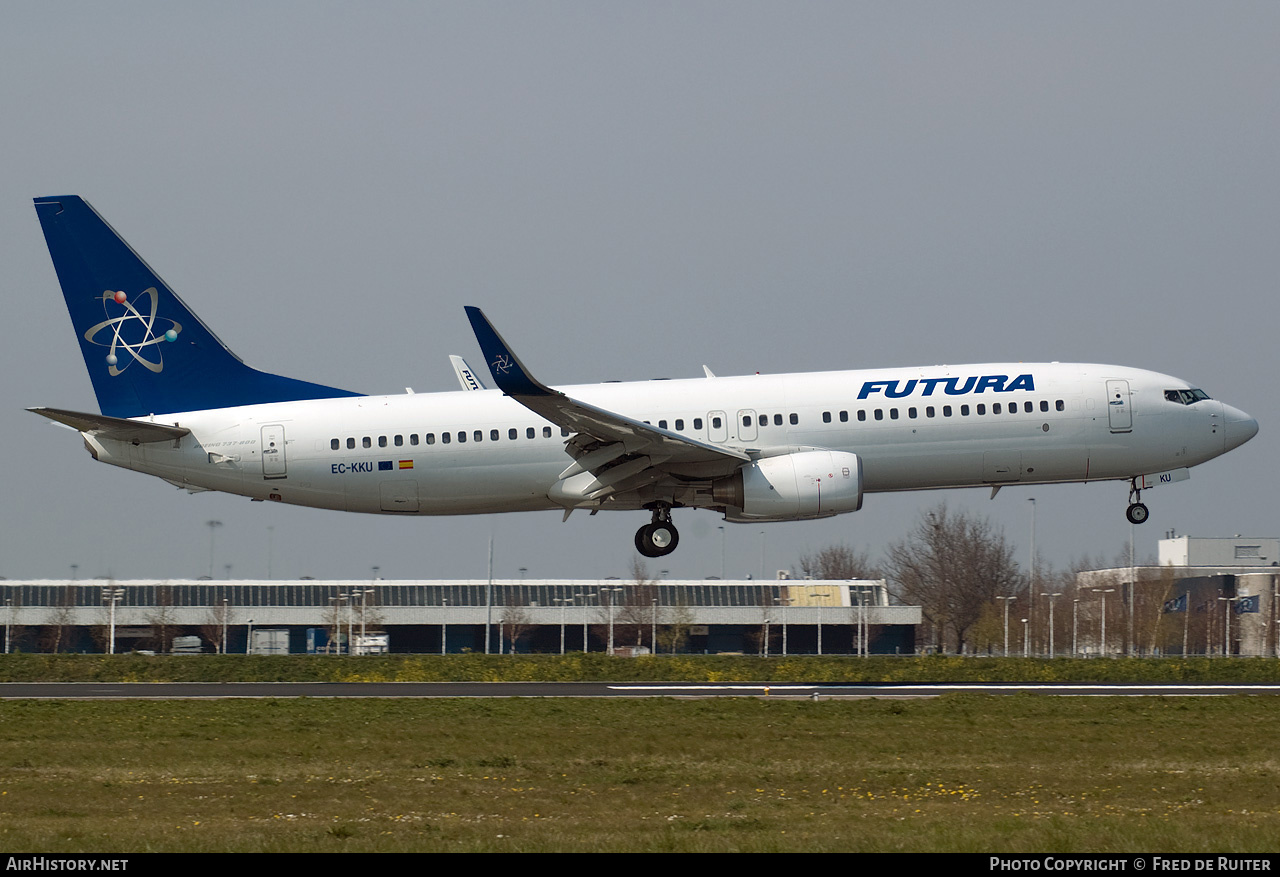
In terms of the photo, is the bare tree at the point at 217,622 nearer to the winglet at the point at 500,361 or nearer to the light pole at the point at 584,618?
the light pole at the point at 584,618

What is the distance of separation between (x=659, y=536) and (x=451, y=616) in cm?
6440

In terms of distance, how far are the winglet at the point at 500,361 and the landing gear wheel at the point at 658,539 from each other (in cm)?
622

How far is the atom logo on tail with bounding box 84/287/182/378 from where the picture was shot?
1483 inches

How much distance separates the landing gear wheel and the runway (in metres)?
3.45

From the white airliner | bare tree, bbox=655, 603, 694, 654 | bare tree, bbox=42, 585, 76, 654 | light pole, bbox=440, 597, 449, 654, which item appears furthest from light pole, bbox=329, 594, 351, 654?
the white airliner

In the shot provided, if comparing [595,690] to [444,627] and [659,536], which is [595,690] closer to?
[659,536]

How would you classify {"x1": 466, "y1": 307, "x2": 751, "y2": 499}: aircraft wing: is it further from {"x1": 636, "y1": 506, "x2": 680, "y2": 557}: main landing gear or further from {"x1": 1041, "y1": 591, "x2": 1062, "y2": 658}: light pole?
{"x1": 1041, "y1": 591, "x2": 1062, "y2": 658}: light pole

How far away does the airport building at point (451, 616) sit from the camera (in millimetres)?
95000

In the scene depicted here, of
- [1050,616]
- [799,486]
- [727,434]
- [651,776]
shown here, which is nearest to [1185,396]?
[799,486]

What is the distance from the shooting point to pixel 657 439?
34656mm

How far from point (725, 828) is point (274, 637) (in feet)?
283

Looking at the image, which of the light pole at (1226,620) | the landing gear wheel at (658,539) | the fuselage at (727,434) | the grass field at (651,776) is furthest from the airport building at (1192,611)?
the grass field at (651,776)

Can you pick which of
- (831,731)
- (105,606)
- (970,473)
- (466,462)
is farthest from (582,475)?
(105,606)
